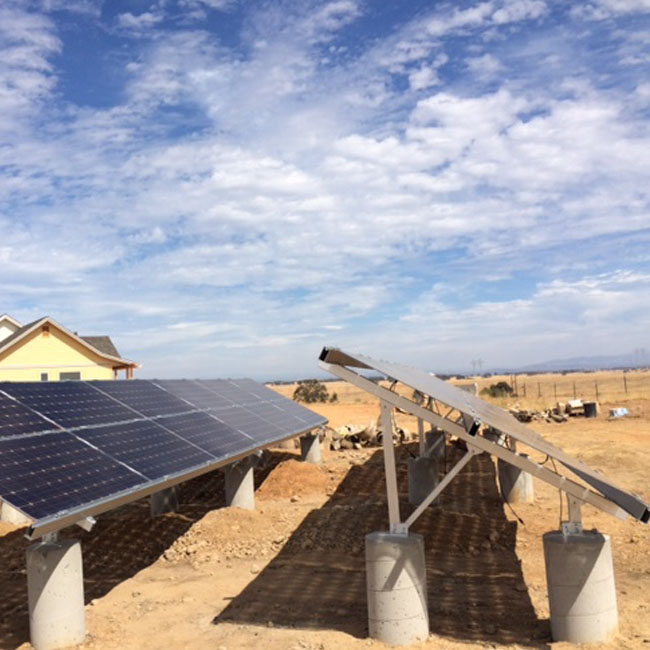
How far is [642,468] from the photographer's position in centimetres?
1981

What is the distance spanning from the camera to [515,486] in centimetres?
1594

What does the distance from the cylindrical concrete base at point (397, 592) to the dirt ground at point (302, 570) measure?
22cm

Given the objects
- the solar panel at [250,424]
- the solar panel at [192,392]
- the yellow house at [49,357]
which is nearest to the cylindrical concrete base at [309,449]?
the solar panel at [250,424]

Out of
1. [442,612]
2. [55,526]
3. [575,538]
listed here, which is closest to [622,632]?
[575,538]

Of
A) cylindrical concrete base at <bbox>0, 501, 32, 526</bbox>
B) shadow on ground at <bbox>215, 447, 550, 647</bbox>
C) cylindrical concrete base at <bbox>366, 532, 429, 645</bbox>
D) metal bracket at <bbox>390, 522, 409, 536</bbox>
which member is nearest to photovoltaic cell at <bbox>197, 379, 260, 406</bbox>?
shadow on ground at <bbox>215, 447, 550, 647</bbox>

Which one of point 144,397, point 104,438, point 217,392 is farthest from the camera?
point 217,392

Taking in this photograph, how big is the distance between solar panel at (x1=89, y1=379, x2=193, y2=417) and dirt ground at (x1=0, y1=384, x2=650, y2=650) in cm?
246

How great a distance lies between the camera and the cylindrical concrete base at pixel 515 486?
15906 millimetres

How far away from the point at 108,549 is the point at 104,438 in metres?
3.80

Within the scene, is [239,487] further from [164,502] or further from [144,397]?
[144,397]

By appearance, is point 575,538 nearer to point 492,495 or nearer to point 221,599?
point 221,599

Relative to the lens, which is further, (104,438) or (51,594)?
(104,438)

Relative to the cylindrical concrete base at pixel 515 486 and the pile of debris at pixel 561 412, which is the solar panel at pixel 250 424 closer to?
the cylindrical concrete base at pixel 515 486

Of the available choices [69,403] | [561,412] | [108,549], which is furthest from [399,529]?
[561,412]
